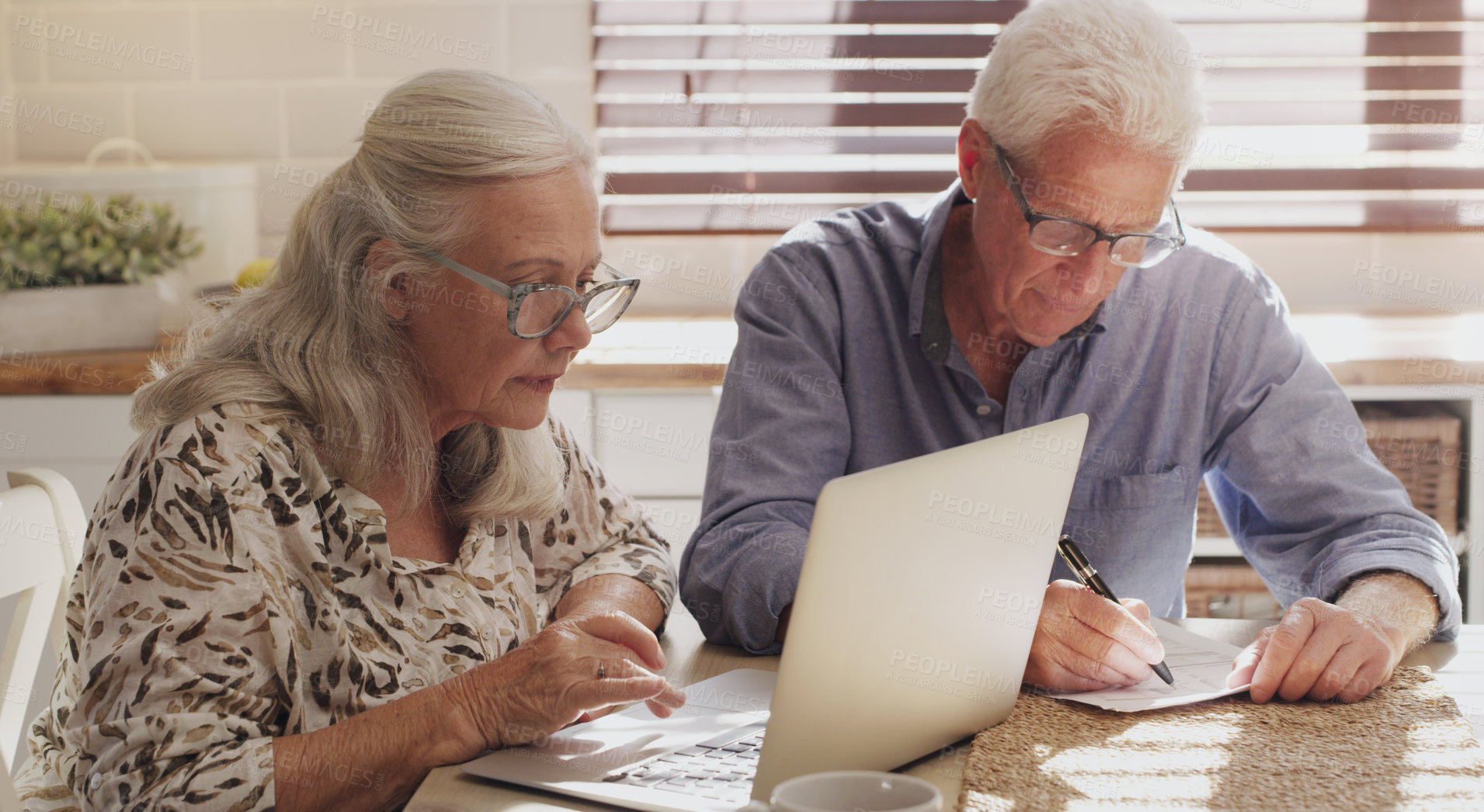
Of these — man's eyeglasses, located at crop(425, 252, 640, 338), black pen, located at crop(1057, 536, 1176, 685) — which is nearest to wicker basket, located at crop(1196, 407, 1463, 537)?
black pen, located at crop(1057, 536, 1176, 685)

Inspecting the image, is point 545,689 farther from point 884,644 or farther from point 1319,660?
point 1319,660

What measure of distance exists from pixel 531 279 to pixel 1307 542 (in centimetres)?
91

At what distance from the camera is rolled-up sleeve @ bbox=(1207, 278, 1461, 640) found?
1.24m

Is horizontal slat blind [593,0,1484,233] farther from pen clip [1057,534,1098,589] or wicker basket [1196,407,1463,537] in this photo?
pen clip [1057,534,1098,589]

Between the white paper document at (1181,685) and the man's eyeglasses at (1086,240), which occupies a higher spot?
the man's eyeglasses at (1086,240)

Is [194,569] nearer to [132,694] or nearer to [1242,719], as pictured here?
[132,694]

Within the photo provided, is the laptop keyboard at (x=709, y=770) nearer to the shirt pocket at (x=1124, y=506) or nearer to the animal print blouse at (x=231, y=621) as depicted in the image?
the animal print blouse at (x=231, y=621)

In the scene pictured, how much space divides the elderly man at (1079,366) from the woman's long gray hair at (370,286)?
37 cm

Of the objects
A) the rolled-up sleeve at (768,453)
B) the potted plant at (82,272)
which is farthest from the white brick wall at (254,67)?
the rolled-up sleeve at (768,453)

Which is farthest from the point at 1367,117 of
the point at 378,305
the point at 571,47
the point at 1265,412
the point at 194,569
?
the point at 194,569

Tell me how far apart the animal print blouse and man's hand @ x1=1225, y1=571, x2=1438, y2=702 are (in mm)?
681

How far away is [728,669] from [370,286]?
1.60ft

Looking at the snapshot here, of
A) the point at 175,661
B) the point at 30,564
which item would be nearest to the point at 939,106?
the point at 30,564

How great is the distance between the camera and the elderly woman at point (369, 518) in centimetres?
89
